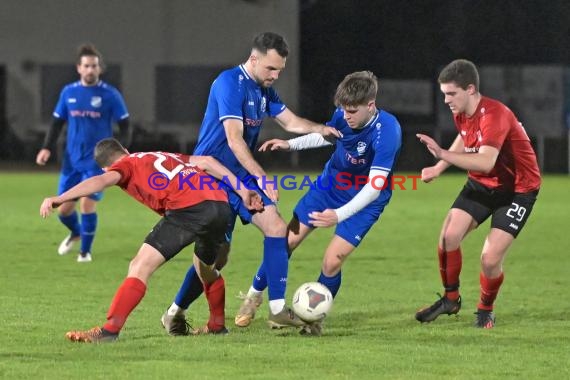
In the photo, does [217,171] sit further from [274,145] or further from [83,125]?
[83,125]

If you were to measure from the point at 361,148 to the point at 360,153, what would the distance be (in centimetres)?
5

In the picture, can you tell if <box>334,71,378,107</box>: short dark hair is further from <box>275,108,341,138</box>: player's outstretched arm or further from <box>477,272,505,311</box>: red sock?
<box>477,272,505,311</box>: red sock

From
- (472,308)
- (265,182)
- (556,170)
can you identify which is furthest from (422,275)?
(556,170)

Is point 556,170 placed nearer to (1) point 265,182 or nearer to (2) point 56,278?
(2) point 56,278

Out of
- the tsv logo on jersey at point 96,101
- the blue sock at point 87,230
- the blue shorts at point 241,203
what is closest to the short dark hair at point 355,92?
the blue shorts at point 241,203

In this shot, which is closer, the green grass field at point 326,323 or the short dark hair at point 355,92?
the green grass field at point 326,323

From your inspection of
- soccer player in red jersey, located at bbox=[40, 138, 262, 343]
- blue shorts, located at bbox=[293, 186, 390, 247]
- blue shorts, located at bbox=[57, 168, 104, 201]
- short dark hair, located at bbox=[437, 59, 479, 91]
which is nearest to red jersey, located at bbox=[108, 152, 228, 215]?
soccer player in red jersey, located at bbox=[40, 138, 262, 343]

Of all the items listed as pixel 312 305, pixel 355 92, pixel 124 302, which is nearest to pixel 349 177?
pixel 355 92

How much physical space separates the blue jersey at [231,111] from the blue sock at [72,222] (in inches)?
191

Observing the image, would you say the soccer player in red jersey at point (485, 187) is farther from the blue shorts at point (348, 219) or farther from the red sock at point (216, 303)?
the red sock at point (216, 303)

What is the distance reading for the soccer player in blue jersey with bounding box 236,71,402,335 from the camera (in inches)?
295

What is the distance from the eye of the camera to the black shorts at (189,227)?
703 cm

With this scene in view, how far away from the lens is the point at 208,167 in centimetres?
768

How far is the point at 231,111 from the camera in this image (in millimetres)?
7578
